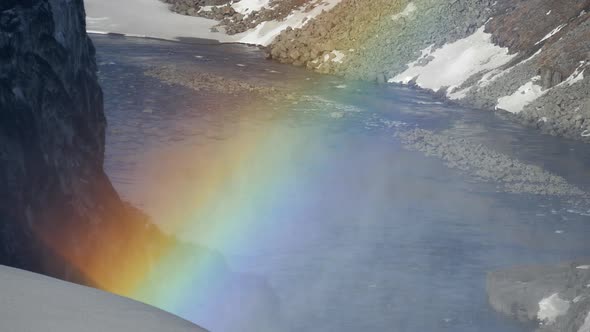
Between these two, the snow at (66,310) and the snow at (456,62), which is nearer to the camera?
the snow at (66,310)

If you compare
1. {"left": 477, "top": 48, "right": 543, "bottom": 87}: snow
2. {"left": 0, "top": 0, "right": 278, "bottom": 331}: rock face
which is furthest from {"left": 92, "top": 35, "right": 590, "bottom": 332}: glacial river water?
{"left": 477, "top": 48, "right": 543, "bottom": 87}: snow

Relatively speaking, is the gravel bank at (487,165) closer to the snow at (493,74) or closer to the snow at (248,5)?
the snow at (493,74)

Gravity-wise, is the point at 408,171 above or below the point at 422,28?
below

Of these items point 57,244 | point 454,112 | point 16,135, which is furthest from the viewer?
point 454,112

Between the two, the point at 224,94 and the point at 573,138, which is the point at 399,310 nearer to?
the point at 573,138

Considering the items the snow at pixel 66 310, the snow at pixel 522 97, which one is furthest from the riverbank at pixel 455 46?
the snow at pixel 66 310

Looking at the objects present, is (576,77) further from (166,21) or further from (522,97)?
(166,21)

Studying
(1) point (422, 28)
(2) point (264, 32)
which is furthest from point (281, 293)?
(2) point (264, 32)

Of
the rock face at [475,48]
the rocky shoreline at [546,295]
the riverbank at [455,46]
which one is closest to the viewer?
the rocky shoreline at [546,295]
